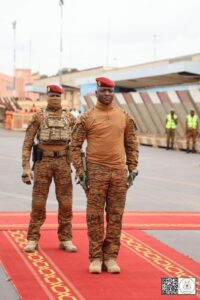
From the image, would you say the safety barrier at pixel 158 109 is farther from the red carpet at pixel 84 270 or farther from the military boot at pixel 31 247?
the military boot at pixel 31 247

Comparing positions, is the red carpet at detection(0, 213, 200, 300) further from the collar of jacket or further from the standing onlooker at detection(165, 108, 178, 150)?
the standing onlooker at detection(165, 108, 178, 150)

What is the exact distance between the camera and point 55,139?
23.9ft

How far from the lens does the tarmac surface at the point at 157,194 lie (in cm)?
848

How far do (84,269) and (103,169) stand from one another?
104 cm

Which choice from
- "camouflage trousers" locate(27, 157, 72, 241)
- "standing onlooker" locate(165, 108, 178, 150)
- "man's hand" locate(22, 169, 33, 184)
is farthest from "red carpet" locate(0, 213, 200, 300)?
"standing onlooker" locate(165, 108, 178, 150)

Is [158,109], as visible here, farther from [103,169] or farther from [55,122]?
[103,169]

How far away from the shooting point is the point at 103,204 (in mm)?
6508

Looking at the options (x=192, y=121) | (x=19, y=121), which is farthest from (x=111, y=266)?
(x=19, y=121)

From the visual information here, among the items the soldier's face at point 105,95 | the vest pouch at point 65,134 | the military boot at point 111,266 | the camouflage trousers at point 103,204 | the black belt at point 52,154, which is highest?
the soldier's face at point 105,95

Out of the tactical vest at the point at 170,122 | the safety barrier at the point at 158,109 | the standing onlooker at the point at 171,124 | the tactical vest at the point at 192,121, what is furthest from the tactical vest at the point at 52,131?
the tactical vest at the point at 170,122

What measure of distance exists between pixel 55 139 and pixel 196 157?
55.1ft

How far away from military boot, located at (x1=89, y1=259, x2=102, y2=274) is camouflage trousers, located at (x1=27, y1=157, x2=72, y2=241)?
1.11 meters

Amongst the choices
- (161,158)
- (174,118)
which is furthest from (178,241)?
(174,118)

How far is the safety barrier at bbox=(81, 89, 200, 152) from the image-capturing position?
87.9ft
